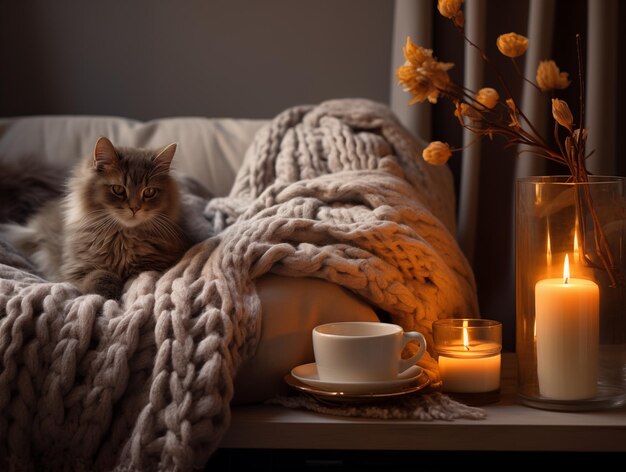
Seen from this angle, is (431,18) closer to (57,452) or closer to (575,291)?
(575,291)

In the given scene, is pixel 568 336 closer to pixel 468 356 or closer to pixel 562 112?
pixel 468 356

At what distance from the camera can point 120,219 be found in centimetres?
116

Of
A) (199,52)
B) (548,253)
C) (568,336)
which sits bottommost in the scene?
(568,336)

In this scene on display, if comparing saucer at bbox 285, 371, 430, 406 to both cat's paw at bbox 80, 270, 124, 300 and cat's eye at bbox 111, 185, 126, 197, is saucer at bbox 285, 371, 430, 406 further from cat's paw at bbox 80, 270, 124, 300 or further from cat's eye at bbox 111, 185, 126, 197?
cat's eye at bbox 111, 185, 126, 197

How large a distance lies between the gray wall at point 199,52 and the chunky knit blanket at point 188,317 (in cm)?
91

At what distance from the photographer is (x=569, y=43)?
188cm

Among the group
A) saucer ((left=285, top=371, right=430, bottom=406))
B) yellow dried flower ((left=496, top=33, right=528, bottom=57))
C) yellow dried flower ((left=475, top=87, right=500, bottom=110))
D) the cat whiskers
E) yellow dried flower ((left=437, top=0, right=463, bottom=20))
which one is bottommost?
saucer ((left=285, top=371, right=430, bottom=406))

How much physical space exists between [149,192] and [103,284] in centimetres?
16

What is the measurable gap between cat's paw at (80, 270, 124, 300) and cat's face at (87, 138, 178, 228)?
0.09 metres

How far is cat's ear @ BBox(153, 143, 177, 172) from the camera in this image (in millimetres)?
1194

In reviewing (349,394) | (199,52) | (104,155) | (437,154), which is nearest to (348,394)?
(349,394)

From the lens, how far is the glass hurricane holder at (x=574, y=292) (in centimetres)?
96

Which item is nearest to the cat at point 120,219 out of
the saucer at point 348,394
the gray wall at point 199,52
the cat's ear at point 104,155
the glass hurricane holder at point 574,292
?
the cat's ear at point 104,155

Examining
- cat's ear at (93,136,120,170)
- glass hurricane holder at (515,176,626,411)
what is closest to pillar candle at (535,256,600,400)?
glass hurricane holder at (515,176,626,411)
